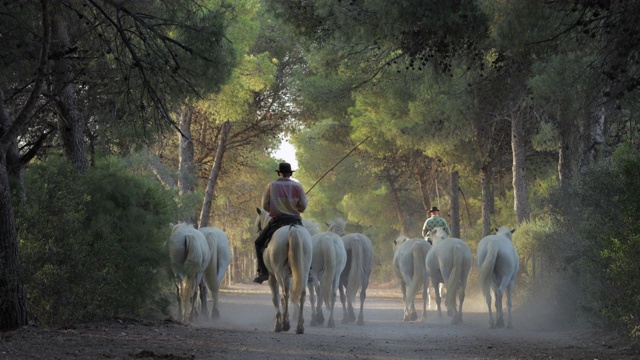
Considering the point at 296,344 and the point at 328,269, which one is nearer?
the point at 296,344

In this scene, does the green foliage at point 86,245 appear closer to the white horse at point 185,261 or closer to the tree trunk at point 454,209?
the white horse at point 185,261

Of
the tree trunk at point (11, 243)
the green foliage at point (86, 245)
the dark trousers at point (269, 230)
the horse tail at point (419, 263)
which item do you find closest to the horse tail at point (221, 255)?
the green foliage at point (86, 245)

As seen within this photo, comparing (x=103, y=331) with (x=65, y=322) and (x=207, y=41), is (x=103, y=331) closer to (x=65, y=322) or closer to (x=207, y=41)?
(x=65, y=322)

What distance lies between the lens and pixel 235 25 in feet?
94.7

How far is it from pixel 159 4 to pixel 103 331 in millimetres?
5637

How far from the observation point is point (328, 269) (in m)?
17.7

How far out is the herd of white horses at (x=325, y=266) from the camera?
14.2 m

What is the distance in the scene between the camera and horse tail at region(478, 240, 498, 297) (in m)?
17.4

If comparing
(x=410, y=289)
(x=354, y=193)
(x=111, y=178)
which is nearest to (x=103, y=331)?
(x=111, y=178)

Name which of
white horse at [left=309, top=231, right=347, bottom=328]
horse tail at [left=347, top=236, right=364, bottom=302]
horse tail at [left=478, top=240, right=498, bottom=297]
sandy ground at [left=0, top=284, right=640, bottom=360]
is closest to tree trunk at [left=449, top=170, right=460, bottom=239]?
horse tail at [left=347, top=236, right=364, bottom=302]

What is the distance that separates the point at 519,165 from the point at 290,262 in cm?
1189

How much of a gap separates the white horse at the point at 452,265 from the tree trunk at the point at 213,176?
12427 millimetres

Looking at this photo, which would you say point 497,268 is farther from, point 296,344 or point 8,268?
point 8,268

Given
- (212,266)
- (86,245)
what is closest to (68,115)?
(86,245)
